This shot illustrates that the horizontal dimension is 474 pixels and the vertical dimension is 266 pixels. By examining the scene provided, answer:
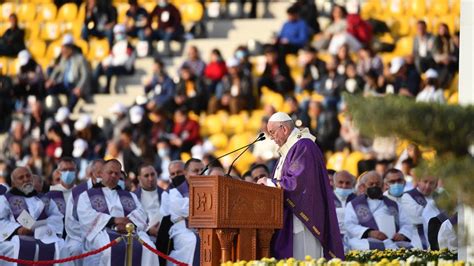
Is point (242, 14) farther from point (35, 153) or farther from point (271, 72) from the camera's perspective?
point (35, 153)

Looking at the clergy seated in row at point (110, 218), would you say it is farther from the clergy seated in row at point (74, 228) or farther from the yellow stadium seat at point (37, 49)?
the yellow stadium seat at point (37, 49)

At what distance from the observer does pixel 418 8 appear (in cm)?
2994

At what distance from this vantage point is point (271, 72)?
2902 centimetres

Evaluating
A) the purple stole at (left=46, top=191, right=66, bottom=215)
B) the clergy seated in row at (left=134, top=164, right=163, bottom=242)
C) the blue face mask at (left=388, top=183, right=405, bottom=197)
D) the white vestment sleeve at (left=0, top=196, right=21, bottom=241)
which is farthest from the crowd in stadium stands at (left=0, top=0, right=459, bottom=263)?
the white vestment sleeve at (left=0, top=196, right=21, bottom=241)

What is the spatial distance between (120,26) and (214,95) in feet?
11.6

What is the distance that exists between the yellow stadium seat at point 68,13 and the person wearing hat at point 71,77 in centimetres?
252

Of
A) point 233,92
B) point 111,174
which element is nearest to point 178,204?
point 111,174

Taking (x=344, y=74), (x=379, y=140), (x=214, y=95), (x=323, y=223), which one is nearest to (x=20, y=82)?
(x=214, y=95)

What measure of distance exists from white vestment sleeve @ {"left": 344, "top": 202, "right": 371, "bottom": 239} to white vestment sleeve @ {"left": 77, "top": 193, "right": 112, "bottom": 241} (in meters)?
3.43

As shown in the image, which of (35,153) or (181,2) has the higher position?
(181,2)

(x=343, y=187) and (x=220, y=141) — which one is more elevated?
(x=220, y=141)

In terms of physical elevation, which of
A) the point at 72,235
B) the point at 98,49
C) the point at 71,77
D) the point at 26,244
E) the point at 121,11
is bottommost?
the point at 26,244

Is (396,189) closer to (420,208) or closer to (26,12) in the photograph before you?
(420,208)

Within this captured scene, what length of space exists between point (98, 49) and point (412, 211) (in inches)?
526
